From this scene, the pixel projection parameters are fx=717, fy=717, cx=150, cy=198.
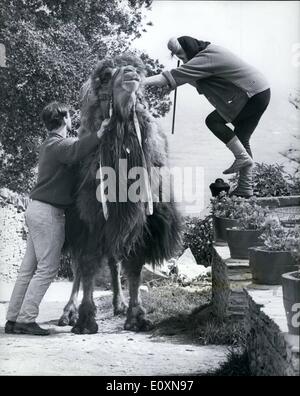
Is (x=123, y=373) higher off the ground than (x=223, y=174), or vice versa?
(x=223, y=174)

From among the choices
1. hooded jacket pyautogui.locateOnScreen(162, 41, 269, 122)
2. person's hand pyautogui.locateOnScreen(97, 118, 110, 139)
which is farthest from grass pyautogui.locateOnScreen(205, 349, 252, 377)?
hooded jacket pyautogui.locateOnScreen(162, 41, 269, 122)

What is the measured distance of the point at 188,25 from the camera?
186 inches

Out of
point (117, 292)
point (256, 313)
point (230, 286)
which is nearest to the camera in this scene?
point (256, 313)

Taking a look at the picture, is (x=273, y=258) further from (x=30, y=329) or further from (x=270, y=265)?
(x=30, y=329)

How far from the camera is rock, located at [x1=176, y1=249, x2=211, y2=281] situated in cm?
483

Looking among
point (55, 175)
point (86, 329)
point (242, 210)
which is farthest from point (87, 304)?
point (242, 210)

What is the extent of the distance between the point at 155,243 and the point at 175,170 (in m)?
0.50

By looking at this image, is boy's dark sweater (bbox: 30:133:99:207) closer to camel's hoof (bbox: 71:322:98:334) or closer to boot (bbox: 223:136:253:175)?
camel's hoof (bbox: 71:322:98:334)

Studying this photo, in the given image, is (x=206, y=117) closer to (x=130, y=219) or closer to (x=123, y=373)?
(x=130, y=219)

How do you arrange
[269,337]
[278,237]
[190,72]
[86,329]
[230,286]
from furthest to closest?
1. [190,72]
2. [86,329]
3. [230,286]
4. [278,237]
5. [269,337]

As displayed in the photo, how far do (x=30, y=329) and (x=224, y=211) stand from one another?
150 centimetres

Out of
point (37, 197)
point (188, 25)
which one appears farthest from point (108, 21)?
point (37, 197)

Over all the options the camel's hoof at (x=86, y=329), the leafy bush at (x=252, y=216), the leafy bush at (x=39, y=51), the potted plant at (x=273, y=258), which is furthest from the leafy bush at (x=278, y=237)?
the leafy bush at (x=39, y=51)

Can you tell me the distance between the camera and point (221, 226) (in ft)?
16.1
